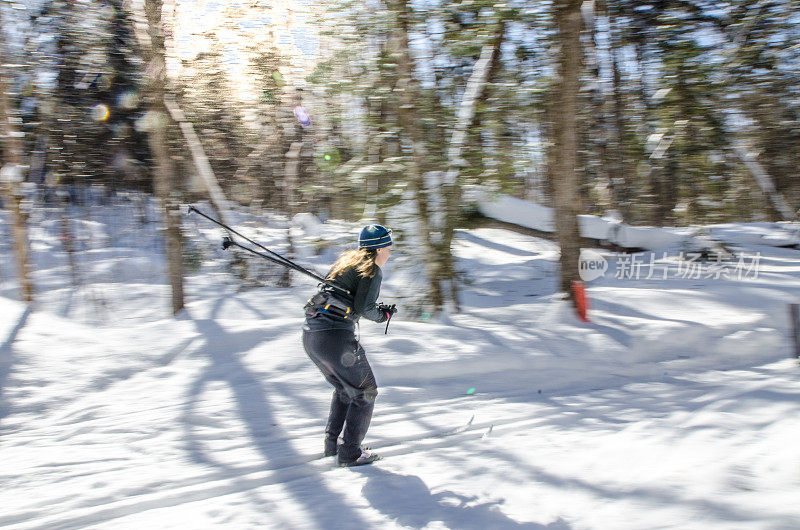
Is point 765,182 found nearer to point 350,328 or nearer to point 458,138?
point 458,138

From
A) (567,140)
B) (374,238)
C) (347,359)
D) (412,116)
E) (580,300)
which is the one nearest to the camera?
(347,359)

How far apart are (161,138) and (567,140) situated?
19.7 ft

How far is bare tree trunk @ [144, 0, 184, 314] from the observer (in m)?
9.53

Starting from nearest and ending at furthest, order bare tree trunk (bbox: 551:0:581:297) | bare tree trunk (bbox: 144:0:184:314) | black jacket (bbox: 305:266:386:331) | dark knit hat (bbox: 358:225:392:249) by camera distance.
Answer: black jacket (bbox: 305:266:386:331), dark knit hat (bbox: 358:225:392:249), bare tree trunk (bbox: 551:0:581:297), bare tree trunk (bbox: 144:0:184:314)

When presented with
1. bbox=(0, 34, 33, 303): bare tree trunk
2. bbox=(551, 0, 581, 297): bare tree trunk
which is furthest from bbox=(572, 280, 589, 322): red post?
bbox=(0, 34, 33, 303): bare tree trunk

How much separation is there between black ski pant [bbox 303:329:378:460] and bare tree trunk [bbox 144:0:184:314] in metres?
→ 6.78

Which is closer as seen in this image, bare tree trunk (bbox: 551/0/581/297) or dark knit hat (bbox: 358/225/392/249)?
dark knit hat (bbox: 358/225/392/249)

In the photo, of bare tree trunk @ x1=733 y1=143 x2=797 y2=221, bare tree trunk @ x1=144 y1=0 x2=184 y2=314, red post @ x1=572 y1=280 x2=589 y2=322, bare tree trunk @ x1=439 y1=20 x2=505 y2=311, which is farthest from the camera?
bare tree trunk @ x1=733 y1=143 x2=797 y2=221

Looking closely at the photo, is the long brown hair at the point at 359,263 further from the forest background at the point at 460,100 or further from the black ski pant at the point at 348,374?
the forest background at the point at 460,100

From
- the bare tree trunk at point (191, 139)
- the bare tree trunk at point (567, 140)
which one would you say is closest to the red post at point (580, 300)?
the bare tree trunk at point (567, 140)

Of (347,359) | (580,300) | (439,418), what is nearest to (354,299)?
(347,359)

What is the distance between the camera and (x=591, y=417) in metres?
4.74

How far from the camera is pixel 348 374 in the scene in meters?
3.79

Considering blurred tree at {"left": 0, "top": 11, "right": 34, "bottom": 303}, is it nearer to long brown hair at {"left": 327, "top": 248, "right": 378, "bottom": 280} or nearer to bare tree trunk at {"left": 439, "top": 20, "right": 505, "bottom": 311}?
bare tree trunk at {"left": 439, "top": 20, "right": 505, "bottom": 311}
